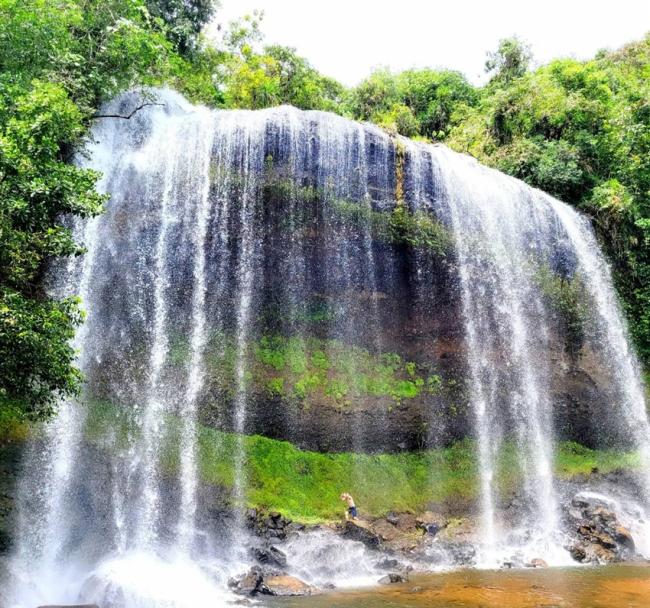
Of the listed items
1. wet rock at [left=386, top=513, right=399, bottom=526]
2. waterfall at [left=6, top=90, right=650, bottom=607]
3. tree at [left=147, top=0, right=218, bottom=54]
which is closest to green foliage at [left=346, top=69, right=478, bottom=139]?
tree at [left=147, top=0, right=218, bottom=54]

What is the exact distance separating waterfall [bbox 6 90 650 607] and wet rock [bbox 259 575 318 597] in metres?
2.07

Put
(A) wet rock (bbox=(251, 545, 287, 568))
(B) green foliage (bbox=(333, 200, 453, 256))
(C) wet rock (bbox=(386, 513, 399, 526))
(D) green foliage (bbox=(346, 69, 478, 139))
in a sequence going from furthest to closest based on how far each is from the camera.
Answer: (D) green foliage (bbox=(346, 69, 478, 139)), (B) green foliage (bbox=(333, 200, 453, 256)), (C) wet rock (bbox=(386, 513, 399, 526)), (A) wet rock (bbox=(251, 545, 287, 568))

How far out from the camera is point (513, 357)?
15.9 m

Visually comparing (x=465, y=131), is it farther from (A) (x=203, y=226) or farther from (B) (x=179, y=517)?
(B) (x=179, y=517)

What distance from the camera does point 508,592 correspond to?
8961 mm

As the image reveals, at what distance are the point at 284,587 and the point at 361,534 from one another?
302cm

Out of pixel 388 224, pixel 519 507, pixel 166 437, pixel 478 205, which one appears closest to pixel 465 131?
pixel 478 205

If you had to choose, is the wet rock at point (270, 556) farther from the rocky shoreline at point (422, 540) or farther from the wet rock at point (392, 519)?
the wet rock at point (392, 519)

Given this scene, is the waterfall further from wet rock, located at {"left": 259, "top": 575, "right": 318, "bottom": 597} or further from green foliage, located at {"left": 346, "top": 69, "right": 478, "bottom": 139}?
green foliage, located at {"left": 346, "top": 69, "right": 478, "bottom": 139}

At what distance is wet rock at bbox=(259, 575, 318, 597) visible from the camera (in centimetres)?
939

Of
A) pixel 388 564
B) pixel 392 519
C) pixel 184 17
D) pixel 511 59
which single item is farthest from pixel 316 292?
A: pixel 511 59

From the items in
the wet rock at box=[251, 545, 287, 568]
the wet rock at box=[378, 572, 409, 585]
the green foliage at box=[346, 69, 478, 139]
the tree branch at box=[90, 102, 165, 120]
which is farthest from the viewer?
the green foliage at box=[346, 69, 478, 139]

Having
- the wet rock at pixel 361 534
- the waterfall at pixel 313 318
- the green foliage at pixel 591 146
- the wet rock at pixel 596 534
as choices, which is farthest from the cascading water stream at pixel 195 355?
the green foliage at pixel 591 146

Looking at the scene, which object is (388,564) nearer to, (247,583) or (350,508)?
(350,508)
